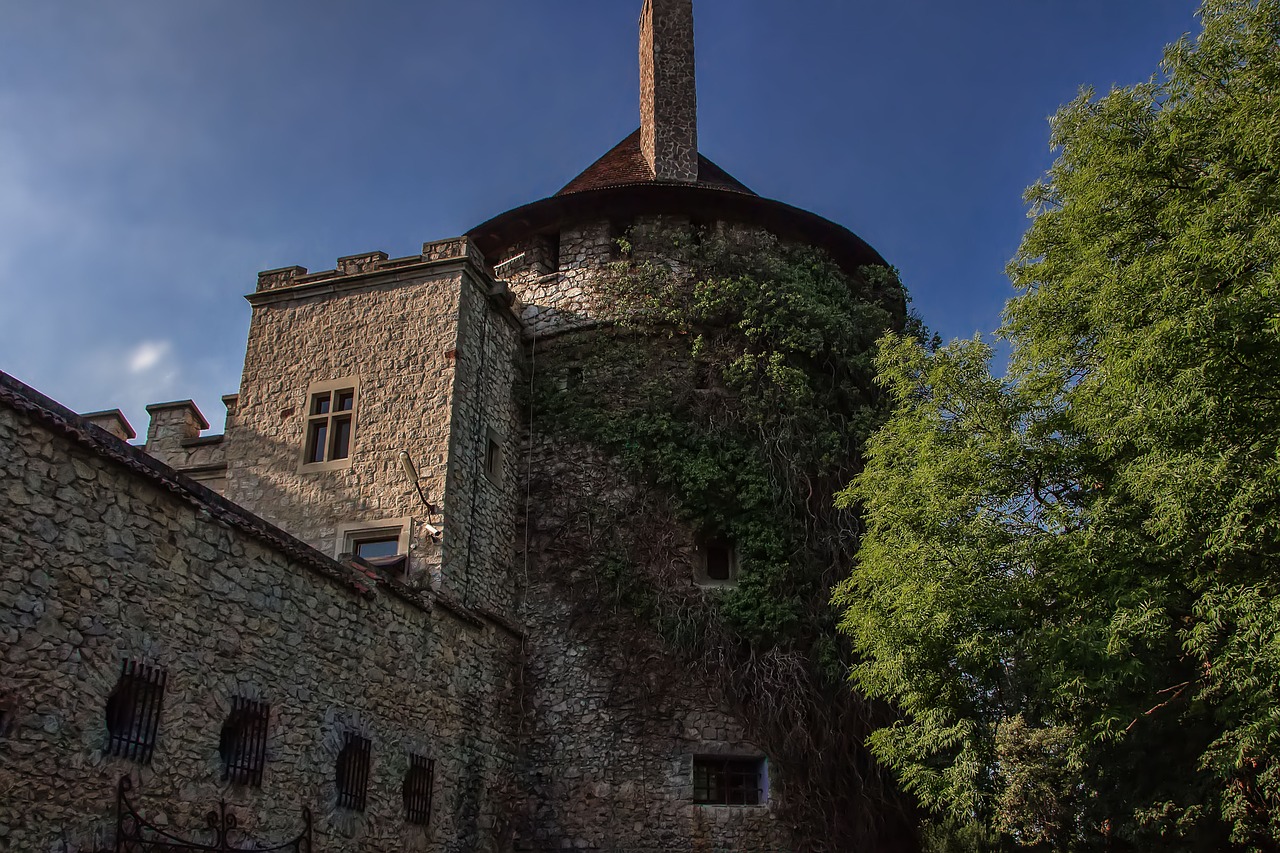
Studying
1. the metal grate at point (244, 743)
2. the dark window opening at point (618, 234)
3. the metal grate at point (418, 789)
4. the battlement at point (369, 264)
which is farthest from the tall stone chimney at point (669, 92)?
the metal grate at point (244, 743)

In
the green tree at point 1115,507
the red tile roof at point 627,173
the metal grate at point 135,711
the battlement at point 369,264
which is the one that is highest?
A: the red tile roof at point 627,173

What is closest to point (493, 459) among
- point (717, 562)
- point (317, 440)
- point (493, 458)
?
point (493, 458)

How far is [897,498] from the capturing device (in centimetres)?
1148

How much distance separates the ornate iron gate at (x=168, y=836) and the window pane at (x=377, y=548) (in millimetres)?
4725

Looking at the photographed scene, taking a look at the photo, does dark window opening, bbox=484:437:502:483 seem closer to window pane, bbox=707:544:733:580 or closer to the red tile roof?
window pane, bbox=707:544:733:580

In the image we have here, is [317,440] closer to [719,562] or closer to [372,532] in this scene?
[372,532]

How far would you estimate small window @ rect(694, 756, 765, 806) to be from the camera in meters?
14.3

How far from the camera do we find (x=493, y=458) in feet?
51.6

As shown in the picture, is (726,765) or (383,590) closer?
(383,590)

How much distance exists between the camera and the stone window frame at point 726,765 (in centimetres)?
1420

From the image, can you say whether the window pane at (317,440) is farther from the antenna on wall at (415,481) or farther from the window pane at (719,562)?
the window pane at (719,562)

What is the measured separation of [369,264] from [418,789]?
7.92 metres

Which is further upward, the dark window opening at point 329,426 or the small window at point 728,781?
the dark window opening at point 329,426

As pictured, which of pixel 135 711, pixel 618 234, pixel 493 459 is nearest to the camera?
pixel 135 711
